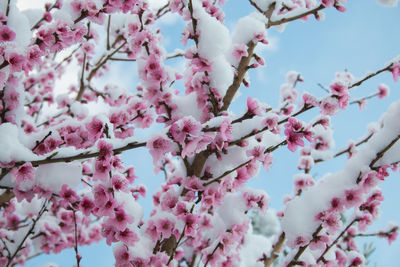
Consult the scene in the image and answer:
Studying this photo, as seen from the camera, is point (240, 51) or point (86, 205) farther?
point (240, 51)

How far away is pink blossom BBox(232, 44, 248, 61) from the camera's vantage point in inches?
115

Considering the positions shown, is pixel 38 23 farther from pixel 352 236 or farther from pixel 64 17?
pixel 352 236

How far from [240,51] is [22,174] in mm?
2054

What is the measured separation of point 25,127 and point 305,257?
12.3ft

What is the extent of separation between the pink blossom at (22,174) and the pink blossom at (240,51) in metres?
1.95

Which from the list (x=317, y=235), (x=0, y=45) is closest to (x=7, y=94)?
(x=0, y=45)

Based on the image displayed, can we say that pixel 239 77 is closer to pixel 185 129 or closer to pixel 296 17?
pixel 296 17

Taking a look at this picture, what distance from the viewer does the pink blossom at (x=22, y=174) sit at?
2137mm

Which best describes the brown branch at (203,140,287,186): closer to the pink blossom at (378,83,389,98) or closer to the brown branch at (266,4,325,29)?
the brown branch at (266,4,325,29)

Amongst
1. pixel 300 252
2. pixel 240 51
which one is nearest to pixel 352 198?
pixel 300 252

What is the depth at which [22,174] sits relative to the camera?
2.17 meters

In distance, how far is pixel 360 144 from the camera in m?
4.48

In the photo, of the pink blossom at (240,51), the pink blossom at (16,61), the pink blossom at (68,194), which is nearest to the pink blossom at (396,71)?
the pink blossom at (240,51)

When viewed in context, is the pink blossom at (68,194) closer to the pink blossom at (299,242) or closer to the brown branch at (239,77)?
the brown branch at (239,77)
